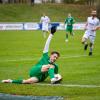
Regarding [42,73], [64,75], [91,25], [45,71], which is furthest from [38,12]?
[45,71]

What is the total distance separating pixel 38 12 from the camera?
80.1m

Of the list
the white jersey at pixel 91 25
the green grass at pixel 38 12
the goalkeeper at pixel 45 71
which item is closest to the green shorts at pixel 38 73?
the goalkeeper at pixel 45 71

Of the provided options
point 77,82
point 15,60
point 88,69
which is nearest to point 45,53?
point 77,82

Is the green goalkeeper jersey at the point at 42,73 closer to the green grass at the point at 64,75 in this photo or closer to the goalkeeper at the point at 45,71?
the goalkeeper at the point at 45,71

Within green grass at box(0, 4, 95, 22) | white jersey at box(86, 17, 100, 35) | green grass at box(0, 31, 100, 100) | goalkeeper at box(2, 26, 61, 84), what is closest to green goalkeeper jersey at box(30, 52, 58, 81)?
goalkeeper at box(2, 26, 61, 84)

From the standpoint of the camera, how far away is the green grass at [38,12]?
75.5 meters

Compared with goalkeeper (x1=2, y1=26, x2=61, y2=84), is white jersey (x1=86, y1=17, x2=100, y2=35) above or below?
above

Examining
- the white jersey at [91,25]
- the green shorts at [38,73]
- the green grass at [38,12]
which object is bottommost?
the green grass at [38,12]

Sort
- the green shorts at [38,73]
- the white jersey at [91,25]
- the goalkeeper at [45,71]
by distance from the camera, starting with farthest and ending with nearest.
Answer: the white jersey at [91,25], the green shorts at [38,73], the goalkeeper at [45,71]

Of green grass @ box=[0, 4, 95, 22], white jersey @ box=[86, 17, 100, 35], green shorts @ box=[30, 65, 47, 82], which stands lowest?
green grass @ box=[0, 4, 95, 22]

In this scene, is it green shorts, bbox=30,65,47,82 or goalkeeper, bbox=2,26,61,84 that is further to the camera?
green shorts, bbox=30,65,47,82

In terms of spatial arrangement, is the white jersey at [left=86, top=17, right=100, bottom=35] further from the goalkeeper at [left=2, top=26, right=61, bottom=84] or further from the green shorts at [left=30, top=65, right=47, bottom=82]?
the green shorts at [left=30, top=65, right=47, bottom=82]

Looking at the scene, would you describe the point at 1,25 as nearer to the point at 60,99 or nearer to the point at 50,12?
the point at 50,12

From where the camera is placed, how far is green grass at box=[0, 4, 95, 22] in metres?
75.5
